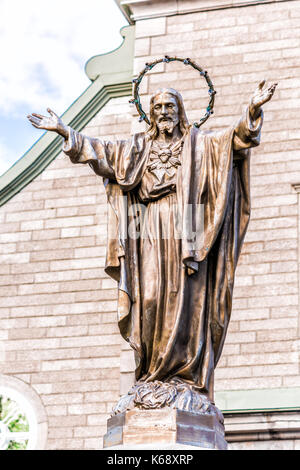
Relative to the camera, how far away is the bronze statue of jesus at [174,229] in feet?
22.1

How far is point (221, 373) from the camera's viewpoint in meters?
11.3

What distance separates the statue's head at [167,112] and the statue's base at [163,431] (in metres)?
1.88

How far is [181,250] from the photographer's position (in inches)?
270

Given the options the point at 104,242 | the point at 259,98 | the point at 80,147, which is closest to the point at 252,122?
the point at 259,98

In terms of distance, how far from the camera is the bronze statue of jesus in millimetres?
6750

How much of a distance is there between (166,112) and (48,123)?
2.51 feet

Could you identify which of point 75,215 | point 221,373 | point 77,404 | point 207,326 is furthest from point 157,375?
point 75,215

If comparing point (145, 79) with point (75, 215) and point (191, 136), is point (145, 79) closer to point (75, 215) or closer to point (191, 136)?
point (75, 215)

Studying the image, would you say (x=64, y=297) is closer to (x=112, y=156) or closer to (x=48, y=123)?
(x=112, y=156)

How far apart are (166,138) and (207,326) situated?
1282 millimetres

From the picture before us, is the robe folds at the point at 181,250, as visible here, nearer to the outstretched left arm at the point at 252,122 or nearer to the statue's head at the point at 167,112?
the outstretched left arm at the point at 252,122

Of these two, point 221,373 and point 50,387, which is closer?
point 221,373

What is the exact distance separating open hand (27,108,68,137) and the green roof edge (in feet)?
21.0

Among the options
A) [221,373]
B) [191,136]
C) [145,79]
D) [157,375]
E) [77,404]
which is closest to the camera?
[157,375]
